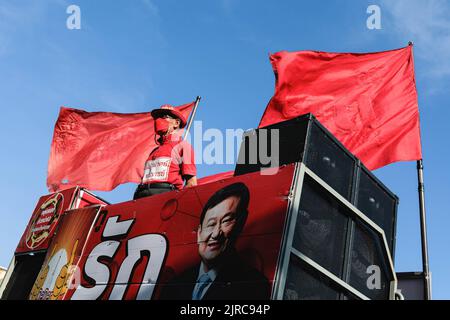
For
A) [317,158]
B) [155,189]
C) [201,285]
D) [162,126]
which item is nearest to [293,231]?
[201,285]

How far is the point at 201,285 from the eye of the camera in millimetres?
4035

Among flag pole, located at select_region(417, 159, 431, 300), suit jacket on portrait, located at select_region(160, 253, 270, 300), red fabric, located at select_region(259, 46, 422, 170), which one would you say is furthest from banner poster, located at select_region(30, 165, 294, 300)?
flag pole, located at select_region(417, 159, 431, 300)

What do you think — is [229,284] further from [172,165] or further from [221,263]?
[172,165]

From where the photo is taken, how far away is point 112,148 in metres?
10.5

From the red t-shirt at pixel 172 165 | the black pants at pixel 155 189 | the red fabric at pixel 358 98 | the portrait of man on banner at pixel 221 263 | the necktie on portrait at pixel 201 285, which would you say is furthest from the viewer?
the red fabric at pixel 358 98

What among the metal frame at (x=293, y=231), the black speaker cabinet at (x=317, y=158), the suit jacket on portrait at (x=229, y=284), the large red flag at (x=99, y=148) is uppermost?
the large red flag at (x=99, y=148)

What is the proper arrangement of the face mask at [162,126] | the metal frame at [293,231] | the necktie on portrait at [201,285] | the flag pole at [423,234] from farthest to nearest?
the flag pole at [423,234] → the face mask at [162,126] → the necktie on portrait at [201,285] → the metal frame at [293,231]

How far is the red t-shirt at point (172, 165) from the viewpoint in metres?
6.02

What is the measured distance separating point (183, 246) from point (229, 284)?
0.78 m

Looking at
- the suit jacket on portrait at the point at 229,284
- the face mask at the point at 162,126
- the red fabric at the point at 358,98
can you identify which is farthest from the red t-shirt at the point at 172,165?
the red fabric at the point at 358,98

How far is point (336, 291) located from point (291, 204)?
113cm

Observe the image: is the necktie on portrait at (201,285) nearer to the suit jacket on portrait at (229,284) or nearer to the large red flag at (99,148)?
the suit jacket on portrait at (229,284)
